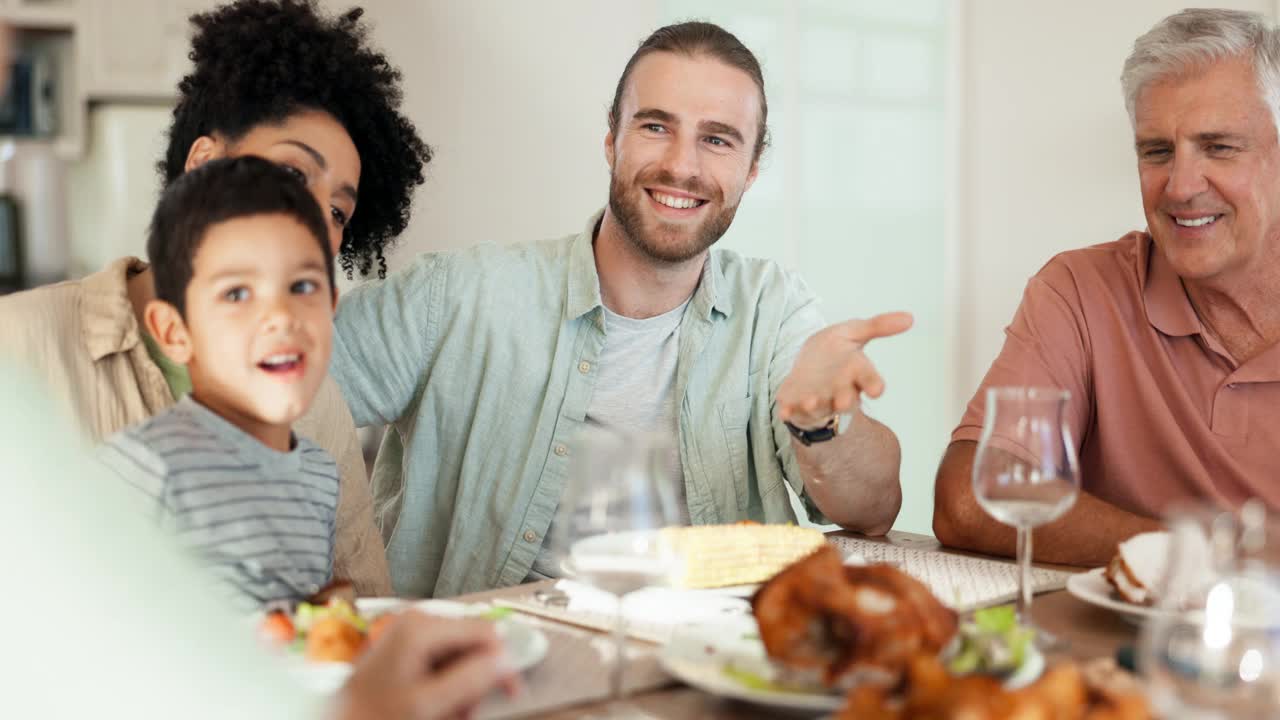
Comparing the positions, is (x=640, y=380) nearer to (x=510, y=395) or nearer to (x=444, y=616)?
(x=510, y=395)

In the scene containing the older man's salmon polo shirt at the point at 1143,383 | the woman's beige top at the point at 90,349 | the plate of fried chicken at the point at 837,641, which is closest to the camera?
the plate of fried chicken at the point at 837,641

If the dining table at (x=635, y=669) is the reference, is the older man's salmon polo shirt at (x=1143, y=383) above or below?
above

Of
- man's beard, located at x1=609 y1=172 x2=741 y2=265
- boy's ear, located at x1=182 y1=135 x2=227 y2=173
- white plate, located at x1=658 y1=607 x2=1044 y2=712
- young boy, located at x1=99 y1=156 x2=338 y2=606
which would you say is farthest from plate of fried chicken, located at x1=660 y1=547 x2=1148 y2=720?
man's beard, located at x1=609 y1=172 x2=741 y2=265

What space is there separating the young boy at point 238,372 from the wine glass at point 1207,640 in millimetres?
800

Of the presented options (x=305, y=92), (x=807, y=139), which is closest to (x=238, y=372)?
(x=305, y=92)

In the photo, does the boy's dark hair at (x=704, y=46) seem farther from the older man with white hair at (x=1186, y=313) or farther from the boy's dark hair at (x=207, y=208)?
the boy's dark hair at (x=207, y=208)

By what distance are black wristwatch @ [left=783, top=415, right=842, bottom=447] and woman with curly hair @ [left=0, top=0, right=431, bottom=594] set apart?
60cm

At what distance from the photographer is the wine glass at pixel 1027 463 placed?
113 cm

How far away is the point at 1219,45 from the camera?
1.87 m

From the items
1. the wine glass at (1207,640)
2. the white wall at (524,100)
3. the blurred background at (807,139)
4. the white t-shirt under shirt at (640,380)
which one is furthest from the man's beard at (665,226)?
the white wall at (524,100)

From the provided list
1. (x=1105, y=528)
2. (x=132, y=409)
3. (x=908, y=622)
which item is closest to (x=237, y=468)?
(x=132, y=409)

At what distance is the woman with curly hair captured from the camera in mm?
1445

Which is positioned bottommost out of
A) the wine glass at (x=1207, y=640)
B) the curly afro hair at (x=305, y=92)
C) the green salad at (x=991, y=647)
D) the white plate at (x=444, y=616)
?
the white plate at (x=444, y=616)

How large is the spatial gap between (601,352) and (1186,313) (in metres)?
0.96
